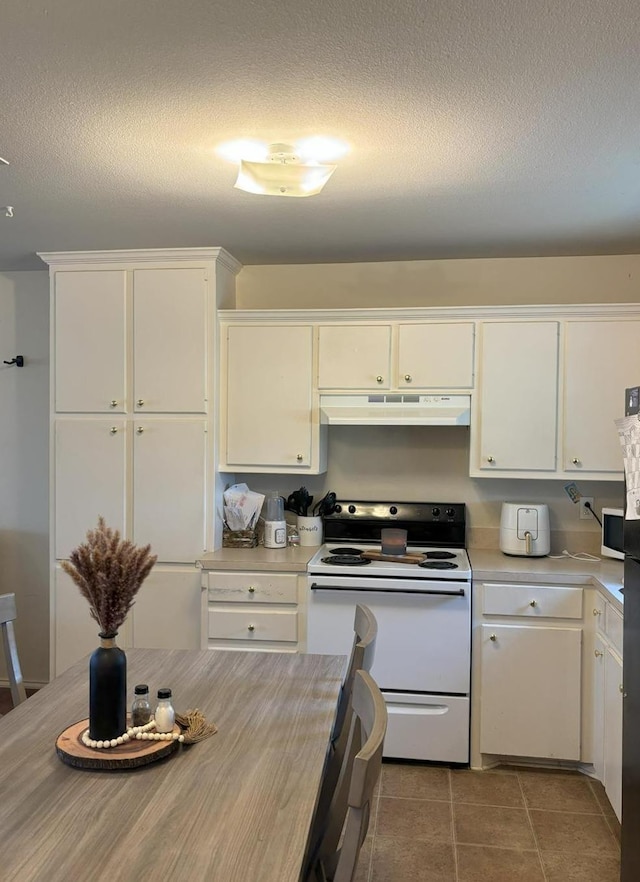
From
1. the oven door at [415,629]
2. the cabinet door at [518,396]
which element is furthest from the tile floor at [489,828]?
the cabinet door at [518,396]

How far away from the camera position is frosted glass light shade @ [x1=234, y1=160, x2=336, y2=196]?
2.24m

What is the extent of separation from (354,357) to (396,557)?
3.26 feet

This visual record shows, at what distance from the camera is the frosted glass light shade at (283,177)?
224cm

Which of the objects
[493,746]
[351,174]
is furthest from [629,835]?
[351,174]

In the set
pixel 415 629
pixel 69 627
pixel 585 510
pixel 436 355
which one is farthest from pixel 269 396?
pixel 585 510

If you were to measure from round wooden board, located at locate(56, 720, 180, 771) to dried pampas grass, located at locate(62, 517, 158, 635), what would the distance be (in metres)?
0.25

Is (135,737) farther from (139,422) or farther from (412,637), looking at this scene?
(139,422)

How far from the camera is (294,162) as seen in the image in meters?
2.29

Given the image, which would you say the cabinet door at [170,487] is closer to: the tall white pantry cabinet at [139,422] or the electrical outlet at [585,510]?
the tall white pantry cabinet at [139,422]

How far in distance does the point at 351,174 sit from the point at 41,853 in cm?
215

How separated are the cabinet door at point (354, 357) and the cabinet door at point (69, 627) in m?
1.63

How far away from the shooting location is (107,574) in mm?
1536

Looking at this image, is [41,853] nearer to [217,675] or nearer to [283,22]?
[217,675]

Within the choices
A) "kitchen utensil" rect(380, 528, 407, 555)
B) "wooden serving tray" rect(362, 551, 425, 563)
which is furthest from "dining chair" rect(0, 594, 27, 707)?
"kitchen utensil" rect(380, 528, 407, 555)
